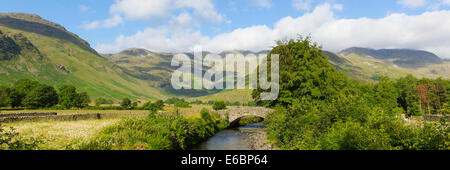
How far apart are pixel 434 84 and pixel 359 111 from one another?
10472cm

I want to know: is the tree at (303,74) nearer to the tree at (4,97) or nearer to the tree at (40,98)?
the tree at (40,98)

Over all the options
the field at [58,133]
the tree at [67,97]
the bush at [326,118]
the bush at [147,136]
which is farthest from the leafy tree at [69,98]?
the bush at [326,118]

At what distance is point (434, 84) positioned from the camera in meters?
102

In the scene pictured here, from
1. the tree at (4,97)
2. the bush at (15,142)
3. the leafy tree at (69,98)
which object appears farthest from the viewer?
the leafy tree at (69,98)

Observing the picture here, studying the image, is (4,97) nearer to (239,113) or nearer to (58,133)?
(239,113)

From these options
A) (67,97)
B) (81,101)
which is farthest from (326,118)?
(81,101)

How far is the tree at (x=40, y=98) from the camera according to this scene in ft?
306

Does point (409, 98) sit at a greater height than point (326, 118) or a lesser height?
lesser

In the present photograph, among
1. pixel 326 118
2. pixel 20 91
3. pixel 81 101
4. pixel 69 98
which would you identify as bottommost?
pixel 81 101

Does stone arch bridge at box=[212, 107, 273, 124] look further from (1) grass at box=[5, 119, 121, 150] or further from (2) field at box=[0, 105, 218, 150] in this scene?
(1) grass at box=[5, 119, 121, 150]

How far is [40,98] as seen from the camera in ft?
313

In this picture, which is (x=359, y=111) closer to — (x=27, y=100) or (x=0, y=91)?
(x=27, y=100)
